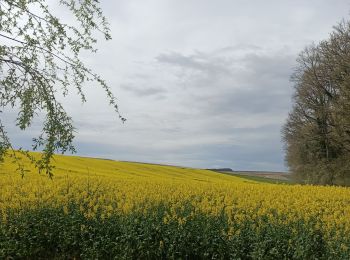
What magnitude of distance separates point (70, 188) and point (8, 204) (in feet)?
11.3

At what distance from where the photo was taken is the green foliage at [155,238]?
927 centimetres

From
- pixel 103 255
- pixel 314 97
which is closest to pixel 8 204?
pixel 103 255

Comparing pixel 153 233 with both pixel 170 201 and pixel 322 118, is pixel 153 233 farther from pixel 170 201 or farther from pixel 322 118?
pixel 322 118

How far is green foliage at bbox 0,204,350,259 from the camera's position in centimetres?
927

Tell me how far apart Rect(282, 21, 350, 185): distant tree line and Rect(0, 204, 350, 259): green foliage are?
21.9 m

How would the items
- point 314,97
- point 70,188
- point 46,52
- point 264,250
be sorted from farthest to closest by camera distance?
point 314,97
point 70,188
point 264,250
point 46,52

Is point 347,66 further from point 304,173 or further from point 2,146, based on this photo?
point 2,146

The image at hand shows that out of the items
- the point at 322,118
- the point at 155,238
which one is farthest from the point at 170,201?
the point at 322,118

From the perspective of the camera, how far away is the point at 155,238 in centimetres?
976

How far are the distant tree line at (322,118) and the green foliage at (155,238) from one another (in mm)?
21932

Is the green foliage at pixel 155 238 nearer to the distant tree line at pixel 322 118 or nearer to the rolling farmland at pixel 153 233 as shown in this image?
the rolling farmland at pixel 153 233

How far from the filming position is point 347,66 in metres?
30.2

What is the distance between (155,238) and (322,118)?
92.2ft

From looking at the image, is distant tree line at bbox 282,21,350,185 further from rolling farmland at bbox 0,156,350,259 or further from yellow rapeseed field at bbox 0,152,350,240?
rolling farmland at bbox 0,156,350,259
